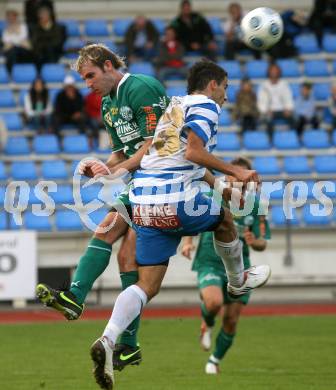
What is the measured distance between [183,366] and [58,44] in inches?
427

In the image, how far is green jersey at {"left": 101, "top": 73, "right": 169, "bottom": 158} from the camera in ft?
28.0

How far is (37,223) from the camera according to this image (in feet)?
60.4

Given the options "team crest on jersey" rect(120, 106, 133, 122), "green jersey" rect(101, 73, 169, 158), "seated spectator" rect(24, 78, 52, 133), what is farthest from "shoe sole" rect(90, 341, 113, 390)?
"seated spectator" rect(24, 78, 52, 133)

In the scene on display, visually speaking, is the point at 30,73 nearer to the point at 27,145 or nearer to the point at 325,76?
the point at 27,145

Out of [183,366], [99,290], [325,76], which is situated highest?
[325,76]

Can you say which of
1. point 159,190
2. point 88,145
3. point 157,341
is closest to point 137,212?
point 159,190

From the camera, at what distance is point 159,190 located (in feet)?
26.3

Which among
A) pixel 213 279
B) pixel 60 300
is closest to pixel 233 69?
pixel 213 279

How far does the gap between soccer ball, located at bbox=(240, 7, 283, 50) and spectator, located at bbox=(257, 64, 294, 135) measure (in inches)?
421

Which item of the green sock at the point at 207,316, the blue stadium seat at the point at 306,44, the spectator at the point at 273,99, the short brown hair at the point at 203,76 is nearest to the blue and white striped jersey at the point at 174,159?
the short brown hair at the point at 203,76

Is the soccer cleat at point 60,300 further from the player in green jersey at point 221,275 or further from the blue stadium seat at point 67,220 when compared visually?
the blue stadium seat at point 67,220

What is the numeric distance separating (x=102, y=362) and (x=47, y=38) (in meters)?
14.1

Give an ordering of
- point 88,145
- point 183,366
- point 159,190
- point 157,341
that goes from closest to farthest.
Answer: point 159,190 < point 183,366 < point 157,341 < point 88,145

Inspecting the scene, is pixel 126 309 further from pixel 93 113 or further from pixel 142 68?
pixel 142 68
